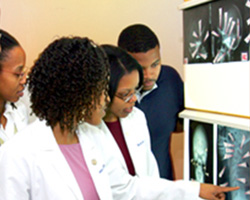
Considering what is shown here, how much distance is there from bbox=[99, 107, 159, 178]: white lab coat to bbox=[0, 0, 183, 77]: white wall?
75cm

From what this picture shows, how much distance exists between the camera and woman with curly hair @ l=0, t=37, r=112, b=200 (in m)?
0.75

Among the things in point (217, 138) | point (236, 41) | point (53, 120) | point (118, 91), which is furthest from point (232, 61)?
point (53, 120)

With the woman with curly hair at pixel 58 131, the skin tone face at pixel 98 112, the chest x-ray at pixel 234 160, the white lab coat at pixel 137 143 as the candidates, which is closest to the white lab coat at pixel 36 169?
the woman with curly hair at pixel 58 131

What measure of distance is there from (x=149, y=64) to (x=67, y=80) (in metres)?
0.56

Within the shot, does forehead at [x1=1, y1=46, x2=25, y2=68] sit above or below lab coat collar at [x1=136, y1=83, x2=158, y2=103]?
above

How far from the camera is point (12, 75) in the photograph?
112 centimetres

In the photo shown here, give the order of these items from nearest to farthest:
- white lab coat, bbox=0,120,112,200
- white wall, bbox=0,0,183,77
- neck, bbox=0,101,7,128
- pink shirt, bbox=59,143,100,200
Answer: white lab coat, bbox=0,120,112,200 → pink shirt, bbox=59,143,100,200 → neck, bbox=0,101,7,128 → white wall, bbox=0,0,183,77

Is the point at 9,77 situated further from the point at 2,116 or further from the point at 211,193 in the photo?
the point at 211,193

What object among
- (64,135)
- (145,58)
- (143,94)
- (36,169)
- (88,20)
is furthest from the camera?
(88,20)

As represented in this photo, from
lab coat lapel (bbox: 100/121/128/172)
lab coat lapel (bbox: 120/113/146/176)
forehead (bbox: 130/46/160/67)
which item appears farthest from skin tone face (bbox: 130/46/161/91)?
lab coat lapel (bbox: 100/121/128/172)

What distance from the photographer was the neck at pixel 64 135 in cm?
86

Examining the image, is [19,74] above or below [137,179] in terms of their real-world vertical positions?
above

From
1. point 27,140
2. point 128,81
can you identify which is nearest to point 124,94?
point 128,81

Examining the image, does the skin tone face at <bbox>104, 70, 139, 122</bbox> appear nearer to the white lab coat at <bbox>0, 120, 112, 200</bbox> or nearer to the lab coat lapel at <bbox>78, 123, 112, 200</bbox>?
the lab coat lapel at <bbox>78, 123, 112, 200</bbox>
